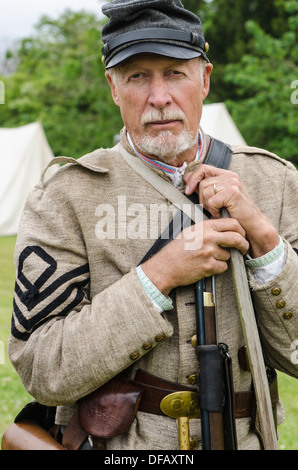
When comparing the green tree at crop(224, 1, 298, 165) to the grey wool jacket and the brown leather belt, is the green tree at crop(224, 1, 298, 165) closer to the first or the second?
the grey wool jacket

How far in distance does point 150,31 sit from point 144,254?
730mm

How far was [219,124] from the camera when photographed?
1093 centimetres

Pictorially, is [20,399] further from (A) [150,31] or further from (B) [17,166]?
(B) [17,166]

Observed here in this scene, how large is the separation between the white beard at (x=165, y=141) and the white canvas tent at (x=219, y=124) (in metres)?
8.83

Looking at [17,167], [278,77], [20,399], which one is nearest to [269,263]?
[20,399]

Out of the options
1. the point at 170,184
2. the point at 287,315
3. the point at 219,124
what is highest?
the point at 219,124

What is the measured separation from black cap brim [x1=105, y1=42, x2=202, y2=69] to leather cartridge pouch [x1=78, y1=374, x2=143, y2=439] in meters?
1.05

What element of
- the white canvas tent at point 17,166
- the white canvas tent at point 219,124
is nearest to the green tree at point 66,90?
the white canvas tent at point 17,166

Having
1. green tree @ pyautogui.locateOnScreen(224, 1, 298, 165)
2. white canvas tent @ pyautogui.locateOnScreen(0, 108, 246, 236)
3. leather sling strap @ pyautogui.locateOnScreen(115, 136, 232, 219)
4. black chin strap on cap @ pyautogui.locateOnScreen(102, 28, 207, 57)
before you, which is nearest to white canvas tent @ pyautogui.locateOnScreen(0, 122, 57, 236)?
white canvas tent @ pyautogui.locateOnScreen(0, 108, 246, 236)

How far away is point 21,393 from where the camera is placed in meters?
5.13

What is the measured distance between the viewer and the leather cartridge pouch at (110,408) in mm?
1785

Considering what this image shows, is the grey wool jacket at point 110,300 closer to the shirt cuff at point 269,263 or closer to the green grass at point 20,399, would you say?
the shirt cuff at point 269,263

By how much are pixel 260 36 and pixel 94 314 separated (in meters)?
11.8

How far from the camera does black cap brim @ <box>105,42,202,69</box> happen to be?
1816mm
